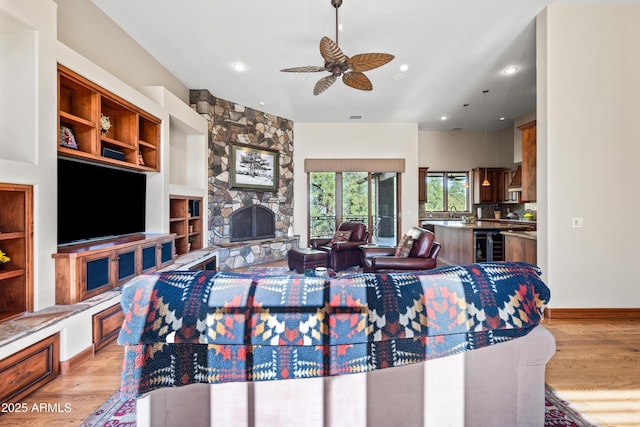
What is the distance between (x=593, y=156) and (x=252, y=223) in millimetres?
5241

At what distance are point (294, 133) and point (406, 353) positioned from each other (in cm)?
619

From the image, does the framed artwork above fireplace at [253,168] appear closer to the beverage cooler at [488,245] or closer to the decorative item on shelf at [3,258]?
the decorative item on shelf at [3,258]

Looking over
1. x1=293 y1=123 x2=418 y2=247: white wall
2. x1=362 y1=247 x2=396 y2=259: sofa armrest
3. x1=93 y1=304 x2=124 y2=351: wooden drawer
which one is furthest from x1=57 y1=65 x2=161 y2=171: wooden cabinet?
x1=293 y1=123 x2=418 y2=247: white wall

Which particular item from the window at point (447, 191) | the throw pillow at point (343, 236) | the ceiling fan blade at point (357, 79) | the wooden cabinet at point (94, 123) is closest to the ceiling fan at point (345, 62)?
the ceiling fan blade at point (357, 79)

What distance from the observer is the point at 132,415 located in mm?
1618

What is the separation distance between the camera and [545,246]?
3070 millimetres

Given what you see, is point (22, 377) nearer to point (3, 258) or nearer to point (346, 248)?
point (3, 258)

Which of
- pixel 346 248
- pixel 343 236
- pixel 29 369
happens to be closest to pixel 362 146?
pixel 343 236

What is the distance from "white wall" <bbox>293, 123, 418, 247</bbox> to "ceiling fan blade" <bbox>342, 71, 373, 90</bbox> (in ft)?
10.8

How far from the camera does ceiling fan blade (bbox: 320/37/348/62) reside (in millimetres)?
2670

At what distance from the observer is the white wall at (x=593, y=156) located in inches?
118

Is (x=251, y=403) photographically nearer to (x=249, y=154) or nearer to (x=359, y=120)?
(x=249, y=154)

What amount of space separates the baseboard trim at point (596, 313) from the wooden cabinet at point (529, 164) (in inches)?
56.4

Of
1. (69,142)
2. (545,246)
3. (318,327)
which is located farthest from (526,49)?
(69,142)
